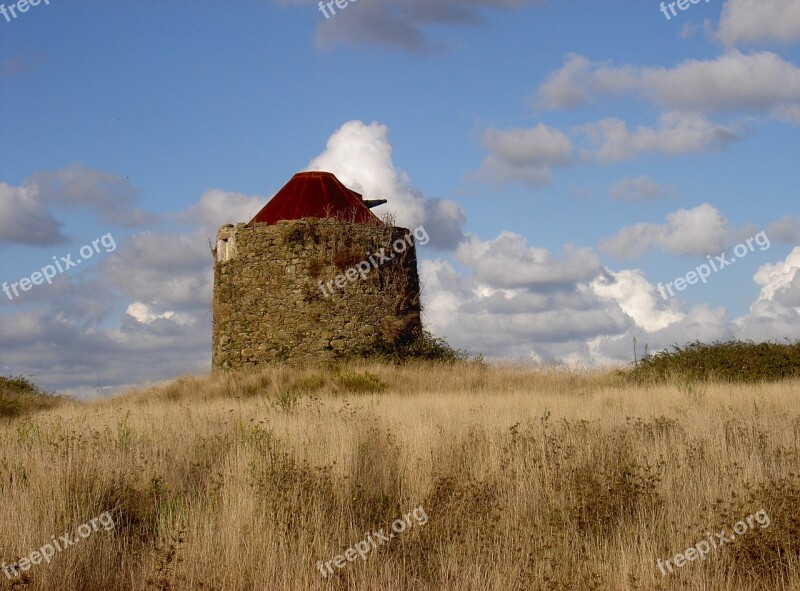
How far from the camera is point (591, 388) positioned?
18.4 meters

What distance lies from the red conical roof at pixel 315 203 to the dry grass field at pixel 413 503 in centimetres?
1220

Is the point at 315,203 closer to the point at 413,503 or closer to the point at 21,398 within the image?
the point at 21,398

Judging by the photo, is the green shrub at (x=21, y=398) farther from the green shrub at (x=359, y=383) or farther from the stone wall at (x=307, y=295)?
the green shrub at (x=359, y=383)

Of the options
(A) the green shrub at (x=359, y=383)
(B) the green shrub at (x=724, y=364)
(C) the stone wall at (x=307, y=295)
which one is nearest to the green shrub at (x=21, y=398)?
(C) the stone wall at (x=307, y=295)

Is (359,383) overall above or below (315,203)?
below

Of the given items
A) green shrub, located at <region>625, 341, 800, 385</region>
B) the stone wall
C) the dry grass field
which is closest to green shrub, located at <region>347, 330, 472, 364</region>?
the stone wall

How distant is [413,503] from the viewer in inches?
291

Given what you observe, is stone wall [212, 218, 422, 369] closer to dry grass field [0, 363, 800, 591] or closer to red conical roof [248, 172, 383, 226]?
red conical roof [248, 172, 383, 226]

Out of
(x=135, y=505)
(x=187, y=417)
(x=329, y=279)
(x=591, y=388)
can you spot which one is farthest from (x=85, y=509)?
(x=329, y=279)

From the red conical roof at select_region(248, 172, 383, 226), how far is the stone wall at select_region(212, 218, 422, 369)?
32.6 inches

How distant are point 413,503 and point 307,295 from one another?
1452cm

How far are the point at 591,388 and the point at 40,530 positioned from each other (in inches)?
552

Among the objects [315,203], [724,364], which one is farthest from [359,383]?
[724,364]

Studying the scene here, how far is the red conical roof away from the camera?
23.1 meters
